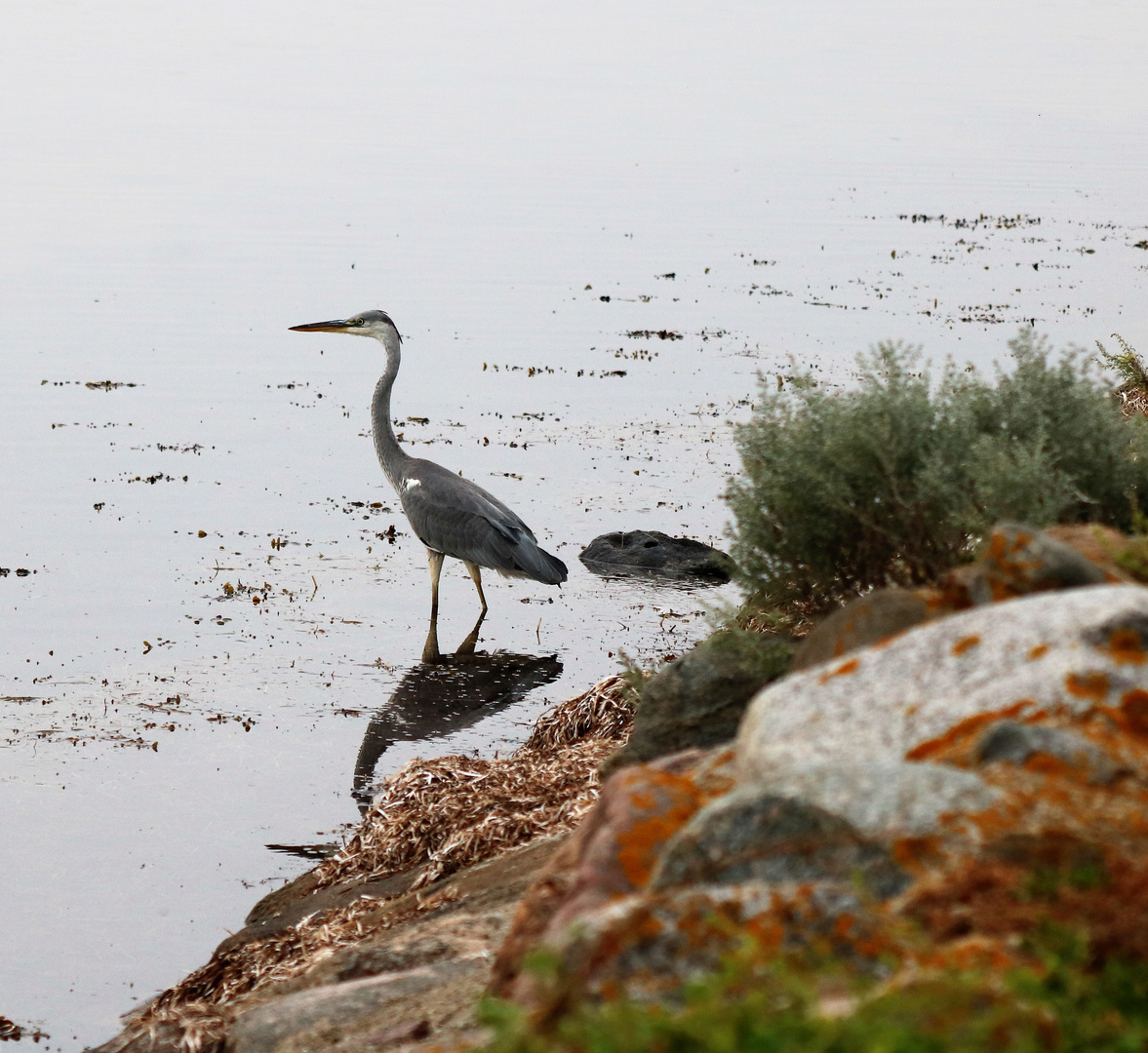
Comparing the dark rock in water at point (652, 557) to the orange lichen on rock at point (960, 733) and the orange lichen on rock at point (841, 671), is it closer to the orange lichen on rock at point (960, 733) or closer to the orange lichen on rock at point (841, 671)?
the orange lichen on rock at point (841, 671)

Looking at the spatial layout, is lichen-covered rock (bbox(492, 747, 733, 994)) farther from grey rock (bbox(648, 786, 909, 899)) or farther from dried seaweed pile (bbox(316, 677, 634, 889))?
dried seaweed pile (bbox(316, 677, 634, 889))

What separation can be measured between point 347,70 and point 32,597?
83.8 meters

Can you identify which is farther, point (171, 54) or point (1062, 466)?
point (171, 54)

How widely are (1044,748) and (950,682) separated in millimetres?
443

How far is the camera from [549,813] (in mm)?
8062

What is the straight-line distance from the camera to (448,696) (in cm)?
1284

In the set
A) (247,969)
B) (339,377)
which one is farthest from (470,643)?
(339,377)

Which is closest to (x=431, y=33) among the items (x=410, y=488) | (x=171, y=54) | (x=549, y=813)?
(x=171, y=54)

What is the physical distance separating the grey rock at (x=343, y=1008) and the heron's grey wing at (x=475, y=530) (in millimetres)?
9081

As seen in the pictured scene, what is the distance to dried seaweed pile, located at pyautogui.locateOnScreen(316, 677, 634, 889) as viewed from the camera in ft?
26.2

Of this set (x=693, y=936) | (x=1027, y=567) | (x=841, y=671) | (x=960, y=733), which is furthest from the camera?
(x=1027, y=567)

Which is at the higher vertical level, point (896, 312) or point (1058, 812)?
point (1058, 812)

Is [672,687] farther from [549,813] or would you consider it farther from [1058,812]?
[1058,812]

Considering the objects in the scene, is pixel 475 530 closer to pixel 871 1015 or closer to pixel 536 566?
pixel 536 566
